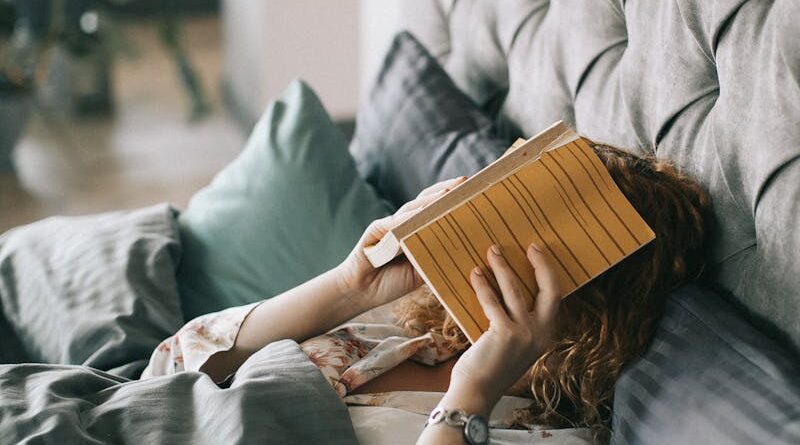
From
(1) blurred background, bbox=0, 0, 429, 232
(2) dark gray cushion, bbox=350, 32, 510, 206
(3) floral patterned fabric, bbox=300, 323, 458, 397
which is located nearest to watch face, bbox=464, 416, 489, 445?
(3) floral patterned fabric, bbox=300, 323, 458, 397

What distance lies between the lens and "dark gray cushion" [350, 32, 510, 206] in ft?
4.66

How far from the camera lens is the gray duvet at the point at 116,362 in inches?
39.1

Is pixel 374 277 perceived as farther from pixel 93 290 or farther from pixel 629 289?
pixel 93 290

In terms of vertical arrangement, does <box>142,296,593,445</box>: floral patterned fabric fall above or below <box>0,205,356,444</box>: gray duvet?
below

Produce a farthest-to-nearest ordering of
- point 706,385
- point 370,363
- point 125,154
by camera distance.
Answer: point 125,154
point 370,363
point 706,385

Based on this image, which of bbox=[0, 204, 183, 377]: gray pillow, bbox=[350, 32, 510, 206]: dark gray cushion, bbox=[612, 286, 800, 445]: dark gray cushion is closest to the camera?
bbox=[612, 286, 800, 445]: dark gray cushion

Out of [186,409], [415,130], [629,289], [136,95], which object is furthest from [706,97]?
[136,95]

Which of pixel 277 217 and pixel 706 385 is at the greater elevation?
pixel 277 217

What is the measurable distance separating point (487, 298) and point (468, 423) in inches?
4.9

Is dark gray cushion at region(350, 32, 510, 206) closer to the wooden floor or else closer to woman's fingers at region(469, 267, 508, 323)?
woman's fingers at region(469, 267, 508, 323)

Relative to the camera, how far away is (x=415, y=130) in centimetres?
151

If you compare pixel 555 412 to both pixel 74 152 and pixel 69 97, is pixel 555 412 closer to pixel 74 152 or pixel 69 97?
pixel 74 152

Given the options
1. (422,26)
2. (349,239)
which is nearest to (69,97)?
(422,26)

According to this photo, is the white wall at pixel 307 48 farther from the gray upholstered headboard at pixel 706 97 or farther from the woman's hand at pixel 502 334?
the woman's hand at pixel 502 334
